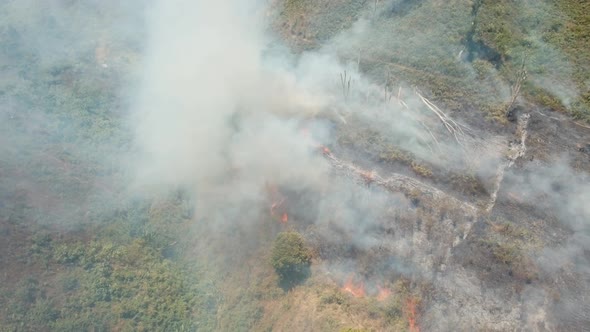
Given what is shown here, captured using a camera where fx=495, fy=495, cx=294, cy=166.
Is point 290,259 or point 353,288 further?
point 290,259

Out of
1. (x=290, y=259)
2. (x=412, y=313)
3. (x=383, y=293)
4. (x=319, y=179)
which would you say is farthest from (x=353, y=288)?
(x=319, y=179)

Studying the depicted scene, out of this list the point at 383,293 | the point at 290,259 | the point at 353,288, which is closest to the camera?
the point at 383,293

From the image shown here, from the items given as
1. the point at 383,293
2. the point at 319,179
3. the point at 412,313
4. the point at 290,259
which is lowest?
the point at 383,293

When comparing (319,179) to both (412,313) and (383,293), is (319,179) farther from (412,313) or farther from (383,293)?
(412,313)

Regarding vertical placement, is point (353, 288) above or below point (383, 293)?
below

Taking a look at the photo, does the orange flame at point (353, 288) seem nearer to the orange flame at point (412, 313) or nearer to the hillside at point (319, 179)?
the hillside at point (319, 179)

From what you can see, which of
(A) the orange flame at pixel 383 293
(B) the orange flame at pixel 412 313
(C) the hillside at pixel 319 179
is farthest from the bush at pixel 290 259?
(B) the orange flame at pixel 412 313
